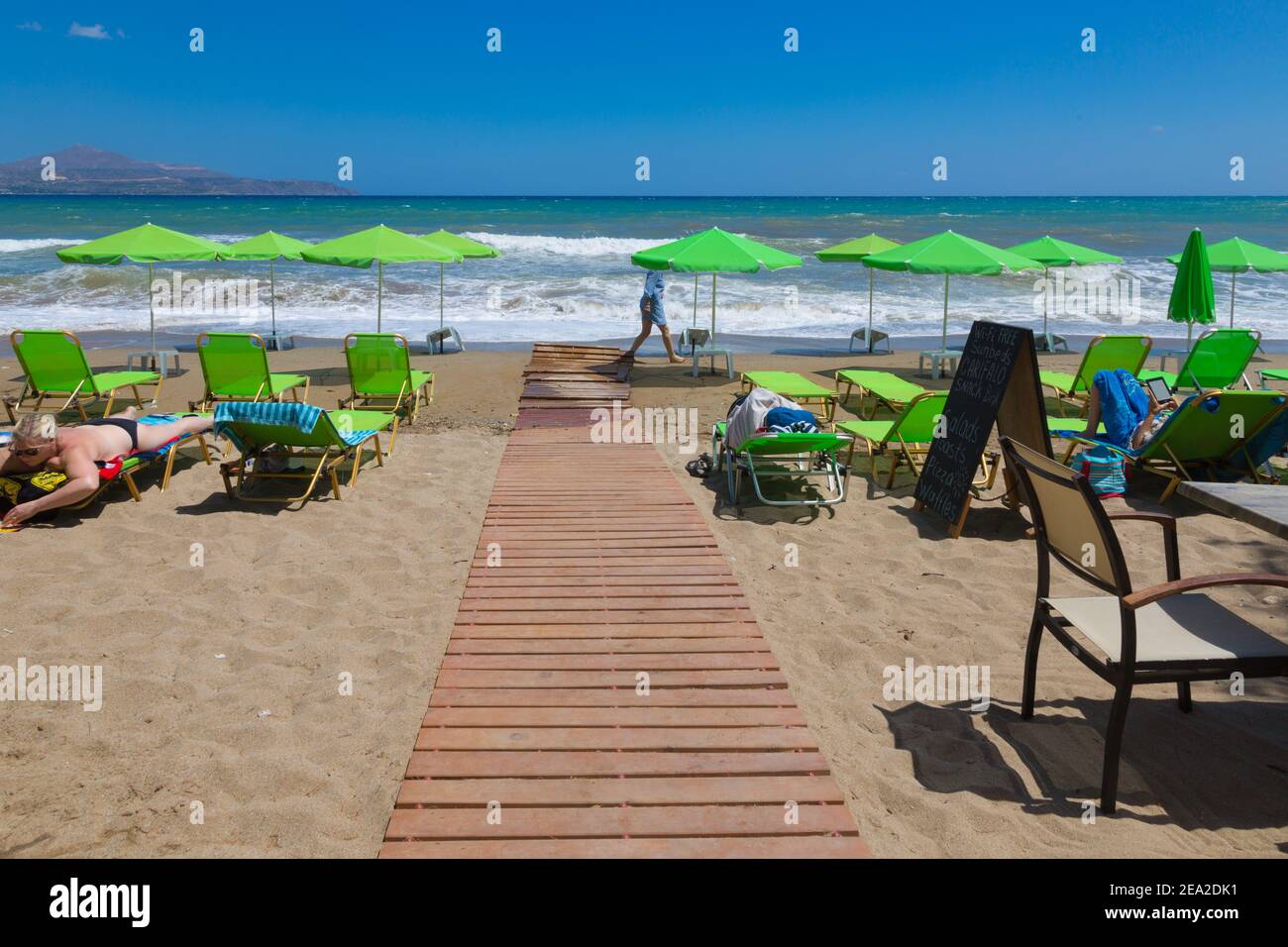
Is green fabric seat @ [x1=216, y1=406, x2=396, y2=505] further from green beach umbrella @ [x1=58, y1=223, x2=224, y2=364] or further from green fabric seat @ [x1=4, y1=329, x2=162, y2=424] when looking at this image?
green beach umbrella @ [x1=58, y1=223, x2=224, y2=364]

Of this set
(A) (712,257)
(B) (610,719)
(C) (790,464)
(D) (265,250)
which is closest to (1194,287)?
(A) (712,257)

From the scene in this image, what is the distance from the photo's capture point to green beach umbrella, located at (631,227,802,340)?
1092 centimetres

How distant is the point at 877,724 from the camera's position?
12.2ft

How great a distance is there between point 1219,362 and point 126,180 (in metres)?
105

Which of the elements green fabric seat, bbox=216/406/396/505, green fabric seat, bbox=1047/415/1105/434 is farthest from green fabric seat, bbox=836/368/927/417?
green fabric seat, bbox=216/406/396/505

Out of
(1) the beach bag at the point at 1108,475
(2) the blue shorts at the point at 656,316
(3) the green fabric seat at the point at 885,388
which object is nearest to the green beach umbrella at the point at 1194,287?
(3) the green fabric seat at the point at 885,388

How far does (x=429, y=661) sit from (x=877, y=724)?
1826 mm

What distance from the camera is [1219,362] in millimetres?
9602

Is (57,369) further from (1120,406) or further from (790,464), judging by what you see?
(1120,406)

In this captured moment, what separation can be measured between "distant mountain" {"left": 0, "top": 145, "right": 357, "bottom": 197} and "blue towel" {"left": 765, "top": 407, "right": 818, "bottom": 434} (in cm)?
9783

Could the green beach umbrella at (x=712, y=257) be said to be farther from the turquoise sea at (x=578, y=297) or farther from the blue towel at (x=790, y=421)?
the turquoise sea at (x=578, y=297)

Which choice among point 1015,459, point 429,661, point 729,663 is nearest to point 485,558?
point 429,661

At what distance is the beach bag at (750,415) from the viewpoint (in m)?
6.83
